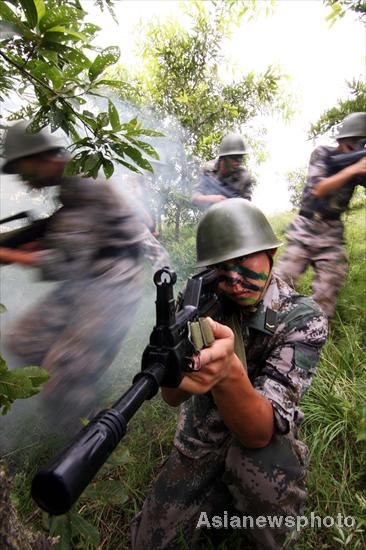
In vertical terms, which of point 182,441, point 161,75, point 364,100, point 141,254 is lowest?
point 182,441

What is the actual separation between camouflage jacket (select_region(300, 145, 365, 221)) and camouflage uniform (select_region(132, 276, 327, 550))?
207 centimetres

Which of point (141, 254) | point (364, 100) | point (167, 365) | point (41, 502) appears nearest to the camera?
point (41, 502)

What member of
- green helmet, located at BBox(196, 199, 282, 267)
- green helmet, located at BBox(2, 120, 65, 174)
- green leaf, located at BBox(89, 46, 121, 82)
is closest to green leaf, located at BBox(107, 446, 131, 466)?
green helmet, located at BBox(196, 199, 282, 267)

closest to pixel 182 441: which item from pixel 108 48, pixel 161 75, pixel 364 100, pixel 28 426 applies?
pixel 28 426

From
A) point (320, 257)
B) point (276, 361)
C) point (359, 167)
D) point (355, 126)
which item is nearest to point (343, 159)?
point (359, 167)

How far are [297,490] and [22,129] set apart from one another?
2865 millimetres

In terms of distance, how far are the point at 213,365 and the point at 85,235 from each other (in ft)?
5.01

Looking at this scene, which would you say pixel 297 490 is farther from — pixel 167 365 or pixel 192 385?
pixel 167 365

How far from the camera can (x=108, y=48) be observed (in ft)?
3.49

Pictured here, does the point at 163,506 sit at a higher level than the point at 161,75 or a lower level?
lower

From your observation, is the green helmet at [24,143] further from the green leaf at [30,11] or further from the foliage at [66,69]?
the green leaf at [30,11]

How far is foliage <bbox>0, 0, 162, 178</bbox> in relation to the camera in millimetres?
938

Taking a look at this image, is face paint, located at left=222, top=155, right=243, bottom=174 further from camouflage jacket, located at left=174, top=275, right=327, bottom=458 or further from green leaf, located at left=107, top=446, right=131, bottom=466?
green leaf, located at left=107, top=446, right=131, bottom=466

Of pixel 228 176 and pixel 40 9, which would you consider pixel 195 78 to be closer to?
pixel 228 176
